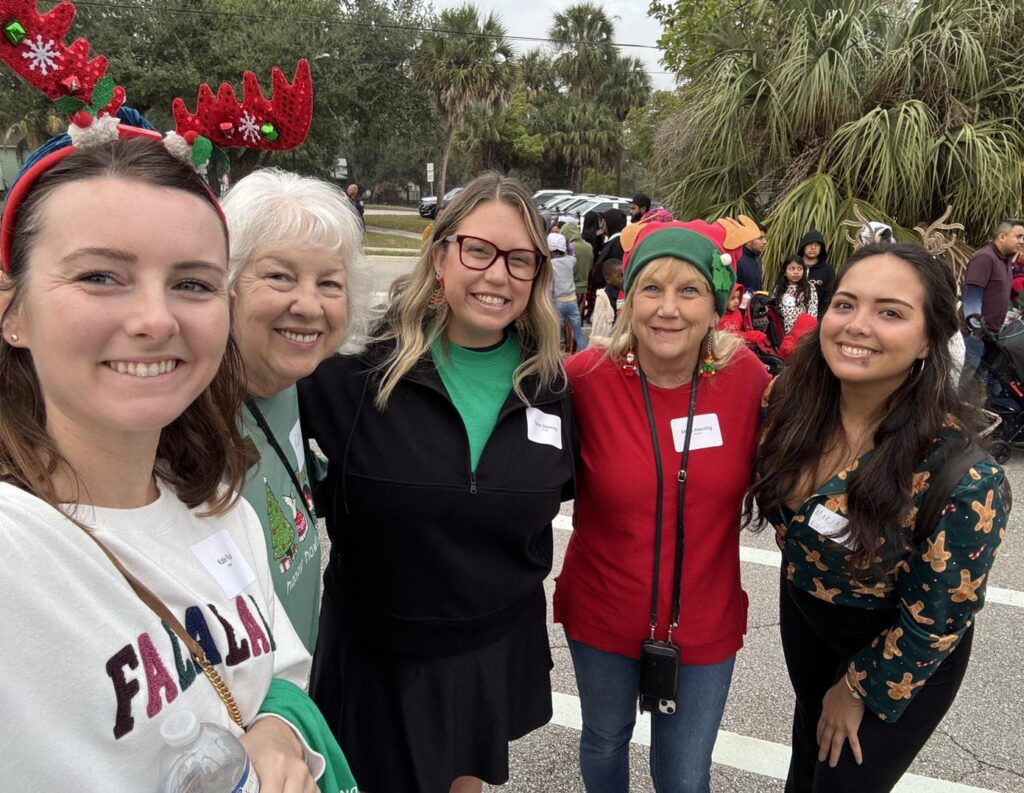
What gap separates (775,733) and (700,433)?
1.58 meters

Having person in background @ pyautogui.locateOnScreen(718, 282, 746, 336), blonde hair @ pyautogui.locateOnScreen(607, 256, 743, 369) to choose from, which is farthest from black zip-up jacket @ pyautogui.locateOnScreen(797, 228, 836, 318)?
blonde hair @ pyautogui.locateOnScreen(607, 256, 743, 369)

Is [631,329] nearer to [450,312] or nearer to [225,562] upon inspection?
[450,312]

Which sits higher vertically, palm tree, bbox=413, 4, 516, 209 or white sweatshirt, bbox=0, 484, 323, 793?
palm tree, bbox=413, 4, 516, 209

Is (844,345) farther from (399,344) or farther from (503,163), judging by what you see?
(503,163)

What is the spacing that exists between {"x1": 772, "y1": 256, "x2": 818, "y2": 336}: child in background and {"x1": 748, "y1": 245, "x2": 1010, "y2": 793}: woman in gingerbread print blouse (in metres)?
5.48

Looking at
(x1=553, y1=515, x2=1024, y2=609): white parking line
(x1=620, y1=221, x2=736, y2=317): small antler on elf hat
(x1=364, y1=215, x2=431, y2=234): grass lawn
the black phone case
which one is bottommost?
(x1=553, y1=515, x2=1024, y2=609): white parking line

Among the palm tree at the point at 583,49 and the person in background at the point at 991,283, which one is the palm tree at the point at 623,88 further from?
the person in background at the point at 991,283

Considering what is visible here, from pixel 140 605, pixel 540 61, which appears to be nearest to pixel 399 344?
pixel 140 605

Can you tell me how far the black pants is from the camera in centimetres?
182

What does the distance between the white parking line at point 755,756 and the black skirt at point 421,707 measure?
85 cm

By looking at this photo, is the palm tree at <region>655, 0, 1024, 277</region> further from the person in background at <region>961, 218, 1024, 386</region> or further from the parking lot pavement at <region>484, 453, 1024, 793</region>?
the parking lot pavement at <region>484, 453, 1024, 793</region>

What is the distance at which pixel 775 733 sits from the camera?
109 inches

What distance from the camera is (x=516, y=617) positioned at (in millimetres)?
1950

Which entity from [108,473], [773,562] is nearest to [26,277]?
[108,473]
